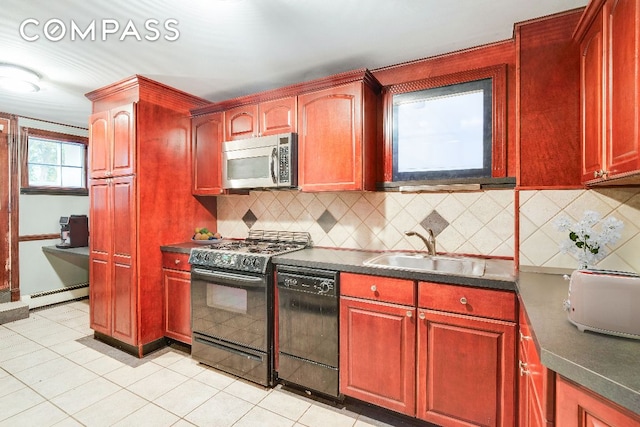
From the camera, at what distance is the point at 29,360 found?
2.63m

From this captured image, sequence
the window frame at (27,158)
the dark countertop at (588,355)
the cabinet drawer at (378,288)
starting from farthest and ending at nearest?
the window frame at (27,158) < the cabinet drawer at (378,288) < the dark countertop at (588,355)

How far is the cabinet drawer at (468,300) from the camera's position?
1.56 metres

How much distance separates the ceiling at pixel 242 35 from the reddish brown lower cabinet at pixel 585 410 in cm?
180

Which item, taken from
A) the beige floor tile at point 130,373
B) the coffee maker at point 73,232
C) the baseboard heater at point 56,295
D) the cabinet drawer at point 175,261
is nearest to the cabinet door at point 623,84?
the cabinet drawer at point 175,261

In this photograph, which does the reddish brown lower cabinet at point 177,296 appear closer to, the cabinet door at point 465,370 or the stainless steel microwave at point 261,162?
the stainless steel microwave at point 261,162

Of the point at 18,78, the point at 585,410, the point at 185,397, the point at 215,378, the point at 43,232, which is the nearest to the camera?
the point at 585,410

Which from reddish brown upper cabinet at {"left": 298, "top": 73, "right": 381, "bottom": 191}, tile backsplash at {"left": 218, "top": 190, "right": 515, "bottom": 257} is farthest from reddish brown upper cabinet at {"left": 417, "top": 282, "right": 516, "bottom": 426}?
reddish brown upper cabinet at {"left": 298, "top": 73, "right": 381, "bottom": 191}

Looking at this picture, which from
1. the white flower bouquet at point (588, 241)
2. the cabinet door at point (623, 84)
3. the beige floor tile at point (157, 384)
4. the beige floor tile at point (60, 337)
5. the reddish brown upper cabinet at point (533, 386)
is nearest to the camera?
the reddish brown upper cabinet at point (533, 386)

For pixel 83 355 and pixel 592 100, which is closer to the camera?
pixel 592 100

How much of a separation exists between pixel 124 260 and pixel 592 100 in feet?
11.2

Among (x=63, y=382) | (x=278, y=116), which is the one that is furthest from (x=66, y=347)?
(x=278, y=116)

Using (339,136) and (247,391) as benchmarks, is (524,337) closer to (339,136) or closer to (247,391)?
(339,136)

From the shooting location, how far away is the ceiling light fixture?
2.39m

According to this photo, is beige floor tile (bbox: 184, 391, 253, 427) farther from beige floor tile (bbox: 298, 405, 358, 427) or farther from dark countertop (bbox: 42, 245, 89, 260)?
dark countertop (bbox: 42, 245, 89, 260)
